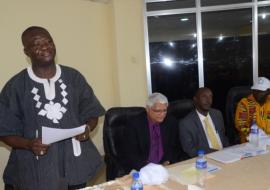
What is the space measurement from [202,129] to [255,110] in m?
0.63

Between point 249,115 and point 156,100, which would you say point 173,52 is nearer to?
point 249,115

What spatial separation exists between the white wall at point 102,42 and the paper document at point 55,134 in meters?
2.06

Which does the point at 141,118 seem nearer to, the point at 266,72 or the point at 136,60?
the point at 136,60

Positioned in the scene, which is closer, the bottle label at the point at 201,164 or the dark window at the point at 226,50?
the bottle label at the point at 201,164

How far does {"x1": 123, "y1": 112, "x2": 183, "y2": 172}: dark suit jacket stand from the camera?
2.52 m

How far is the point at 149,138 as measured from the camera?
8.38 ft

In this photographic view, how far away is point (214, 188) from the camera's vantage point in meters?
1.68

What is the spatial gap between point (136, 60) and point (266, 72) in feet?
6.60

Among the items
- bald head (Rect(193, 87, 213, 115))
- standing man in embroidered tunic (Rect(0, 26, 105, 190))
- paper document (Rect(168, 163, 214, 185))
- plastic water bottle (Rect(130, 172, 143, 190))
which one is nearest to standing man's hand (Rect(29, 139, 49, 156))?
standing man in embroidered tunic (Rect(0, 26, 105, 190))

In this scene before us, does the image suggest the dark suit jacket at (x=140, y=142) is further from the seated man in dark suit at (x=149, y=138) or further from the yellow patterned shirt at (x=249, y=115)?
the yellow patterned shirt at (x=249, y=115)

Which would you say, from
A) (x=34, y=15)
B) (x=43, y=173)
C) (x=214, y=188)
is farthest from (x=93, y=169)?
(x=34, y=15)

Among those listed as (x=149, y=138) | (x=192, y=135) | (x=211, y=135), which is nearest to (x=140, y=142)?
(x=149, y=138)

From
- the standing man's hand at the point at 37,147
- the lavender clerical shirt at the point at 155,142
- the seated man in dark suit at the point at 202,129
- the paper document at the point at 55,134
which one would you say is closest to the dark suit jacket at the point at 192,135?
the seated man in dark suit at the point at 202,129

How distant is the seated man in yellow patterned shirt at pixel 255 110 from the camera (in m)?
2.95
